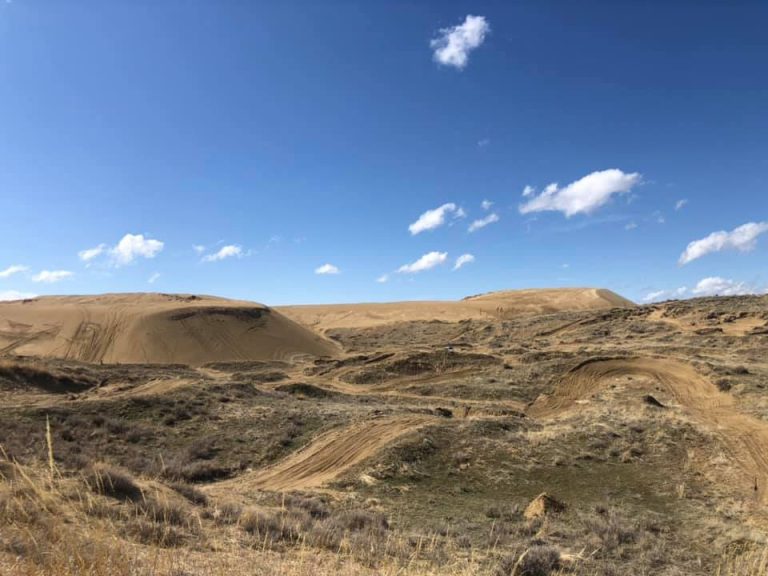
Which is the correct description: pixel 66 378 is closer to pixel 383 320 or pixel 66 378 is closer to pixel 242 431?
pixel 242 431

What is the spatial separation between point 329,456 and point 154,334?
33066mm

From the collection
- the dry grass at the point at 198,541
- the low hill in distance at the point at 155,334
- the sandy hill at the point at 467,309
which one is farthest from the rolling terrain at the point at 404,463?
the sandy hill at the point at 467,309

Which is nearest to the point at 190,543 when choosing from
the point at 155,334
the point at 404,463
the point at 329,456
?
Result: the point at 404,463

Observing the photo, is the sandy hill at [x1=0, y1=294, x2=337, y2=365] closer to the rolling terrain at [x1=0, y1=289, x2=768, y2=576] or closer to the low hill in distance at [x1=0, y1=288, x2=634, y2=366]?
the low hill in distance at [x1=0, y1=288, x2=634, y2=366]

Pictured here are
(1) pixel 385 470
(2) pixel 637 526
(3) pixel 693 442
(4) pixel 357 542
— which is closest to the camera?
(4) pixel 357 542

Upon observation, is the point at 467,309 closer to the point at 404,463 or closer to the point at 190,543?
the point at 404,463

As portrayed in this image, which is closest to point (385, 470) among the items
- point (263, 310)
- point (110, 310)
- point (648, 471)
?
point (648, 471)

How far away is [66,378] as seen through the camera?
2581 cm

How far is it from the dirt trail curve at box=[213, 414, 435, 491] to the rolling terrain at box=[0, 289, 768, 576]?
102mm

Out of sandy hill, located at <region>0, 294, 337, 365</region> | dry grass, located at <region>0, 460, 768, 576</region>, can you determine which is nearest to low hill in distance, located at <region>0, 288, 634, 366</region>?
sandy hill, located at <region>0, 294, 337, 365</region>

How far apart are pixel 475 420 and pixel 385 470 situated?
5611mm

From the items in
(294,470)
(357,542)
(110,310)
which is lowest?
(294,470)

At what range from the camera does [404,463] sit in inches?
578

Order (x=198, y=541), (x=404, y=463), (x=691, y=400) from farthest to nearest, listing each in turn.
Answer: (x=691, y=400)
(x=404, y=463)
(x=198, y=541)
